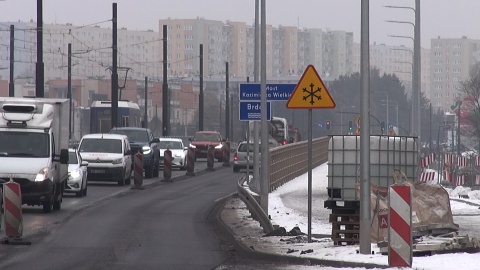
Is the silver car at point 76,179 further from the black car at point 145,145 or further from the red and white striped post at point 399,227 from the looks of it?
the red and white striped post at point 399,227

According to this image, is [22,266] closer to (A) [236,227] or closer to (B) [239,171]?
(A) [236,227]

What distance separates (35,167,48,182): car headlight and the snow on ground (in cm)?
509

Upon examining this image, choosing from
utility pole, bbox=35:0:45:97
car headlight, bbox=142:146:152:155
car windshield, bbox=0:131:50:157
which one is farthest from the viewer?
car headlight, bbox=142:146:152:155

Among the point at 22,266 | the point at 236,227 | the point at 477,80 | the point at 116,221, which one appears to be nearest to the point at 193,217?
the point at 116,221

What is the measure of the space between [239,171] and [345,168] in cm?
4316

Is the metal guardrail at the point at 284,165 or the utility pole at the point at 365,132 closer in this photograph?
the utility pole at the point at 365,132

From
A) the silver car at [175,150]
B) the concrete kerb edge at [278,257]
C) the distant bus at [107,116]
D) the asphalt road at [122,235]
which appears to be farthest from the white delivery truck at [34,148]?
the distant bus at [107,116]

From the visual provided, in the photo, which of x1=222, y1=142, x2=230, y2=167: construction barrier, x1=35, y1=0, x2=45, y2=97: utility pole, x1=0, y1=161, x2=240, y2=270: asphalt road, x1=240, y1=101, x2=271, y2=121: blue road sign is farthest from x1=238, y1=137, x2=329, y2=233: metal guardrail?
x1=222, y1=142, x2=230, y2=167: construction barrier

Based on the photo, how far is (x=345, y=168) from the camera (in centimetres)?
2061

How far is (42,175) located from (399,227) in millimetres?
14816

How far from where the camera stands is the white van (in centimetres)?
4434

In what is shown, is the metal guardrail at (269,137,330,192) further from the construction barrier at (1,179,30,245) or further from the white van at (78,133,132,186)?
the construction barrier at (1,179,30,245)

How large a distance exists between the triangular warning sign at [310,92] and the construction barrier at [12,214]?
4.95 meters

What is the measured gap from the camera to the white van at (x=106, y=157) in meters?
44.3
